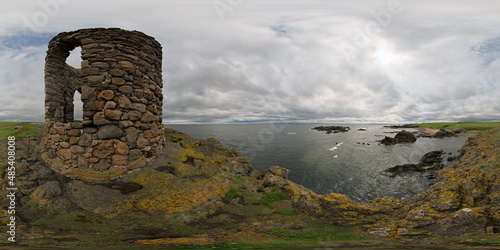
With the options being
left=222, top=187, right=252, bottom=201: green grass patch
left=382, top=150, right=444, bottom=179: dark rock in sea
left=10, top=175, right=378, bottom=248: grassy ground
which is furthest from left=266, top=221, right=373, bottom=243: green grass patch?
left=382, top=150, right=444, bottom=179: dark rock in sea

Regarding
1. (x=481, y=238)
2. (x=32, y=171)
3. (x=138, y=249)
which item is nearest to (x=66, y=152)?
(x=32, y=171)

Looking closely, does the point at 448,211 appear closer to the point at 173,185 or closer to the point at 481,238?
the point at 481,238

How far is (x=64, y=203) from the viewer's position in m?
7.40

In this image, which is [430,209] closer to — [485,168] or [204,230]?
[485,168]

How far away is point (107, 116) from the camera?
936 cm

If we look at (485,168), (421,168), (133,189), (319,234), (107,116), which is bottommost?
(421,168)

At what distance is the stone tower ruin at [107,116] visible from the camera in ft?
30.3

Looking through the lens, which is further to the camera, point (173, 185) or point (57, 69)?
point (57, 69)

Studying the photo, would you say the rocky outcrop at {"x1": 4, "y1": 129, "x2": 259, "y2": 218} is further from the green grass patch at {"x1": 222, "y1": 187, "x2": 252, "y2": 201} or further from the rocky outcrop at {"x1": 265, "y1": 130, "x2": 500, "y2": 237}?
the rocky outcrop at {"x1": 265, "y1": 130, "x2": 500, "y2": 237}

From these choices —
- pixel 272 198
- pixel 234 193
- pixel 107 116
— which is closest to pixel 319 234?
pixel 272 198

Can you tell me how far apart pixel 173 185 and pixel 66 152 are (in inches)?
206

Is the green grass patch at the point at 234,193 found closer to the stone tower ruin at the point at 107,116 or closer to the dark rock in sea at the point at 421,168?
the stone tower ruin at the point at 107,116

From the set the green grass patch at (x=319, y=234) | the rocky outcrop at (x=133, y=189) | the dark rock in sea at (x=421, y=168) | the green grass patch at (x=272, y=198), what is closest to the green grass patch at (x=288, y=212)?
the green grass patch at (x=272, y=198)

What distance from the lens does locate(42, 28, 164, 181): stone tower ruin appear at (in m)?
9.24
